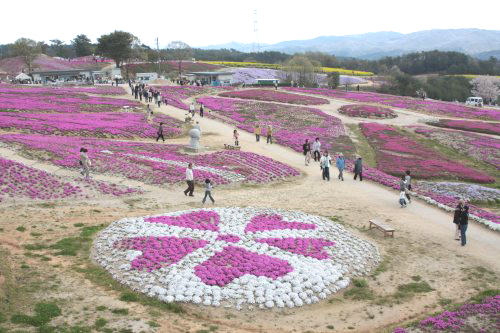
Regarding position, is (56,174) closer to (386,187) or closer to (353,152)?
(386,187)

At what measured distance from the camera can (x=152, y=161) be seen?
3416 centimetres

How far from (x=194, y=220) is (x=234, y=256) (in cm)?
459

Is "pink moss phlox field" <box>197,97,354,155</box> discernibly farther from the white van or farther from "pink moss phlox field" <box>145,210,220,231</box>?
the white van

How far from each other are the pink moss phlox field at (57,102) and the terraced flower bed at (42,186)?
28.0 metres

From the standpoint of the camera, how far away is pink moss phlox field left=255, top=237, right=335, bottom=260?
2012 centimetres

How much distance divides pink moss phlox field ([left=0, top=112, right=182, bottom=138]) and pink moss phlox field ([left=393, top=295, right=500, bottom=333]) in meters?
35.9

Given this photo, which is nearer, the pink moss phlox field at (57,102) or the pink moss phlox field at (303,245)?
the pink moss phlox field at (303,245)

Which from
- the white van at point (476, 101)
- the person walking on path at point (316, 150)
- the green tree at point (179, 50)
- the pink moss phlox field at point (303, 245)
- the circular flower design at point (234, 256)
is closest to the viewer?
the circular flower design at point (234, 256)

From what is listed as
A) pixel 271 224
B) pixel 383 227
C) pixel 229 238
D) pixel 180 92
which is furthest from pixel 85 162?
pixel 180 92

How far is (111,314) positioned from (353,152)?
36189 mm

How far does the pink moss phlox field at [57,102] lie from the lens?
181ft

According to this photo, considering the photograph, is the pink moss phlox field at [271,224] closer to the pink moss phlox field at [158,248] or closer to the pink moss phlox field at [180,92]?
the pink moss phlox field at [158,248]

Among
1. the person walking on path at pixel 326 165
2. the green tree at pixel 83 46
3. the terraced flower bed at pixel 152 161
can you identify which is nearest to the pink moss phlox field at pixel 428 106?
the person walking on path at pixel 326 165

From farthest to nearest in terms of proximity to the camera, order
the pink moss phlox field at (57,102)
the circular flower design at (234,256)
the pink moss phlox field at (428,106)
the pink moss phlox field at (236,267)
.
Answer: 1. the pink moss phlox field at (428,106)
2. the pink moss phlox field at (57,102)
3. the pink moss phlox field at (236,267)
4. the circular flower design at (234,256)
